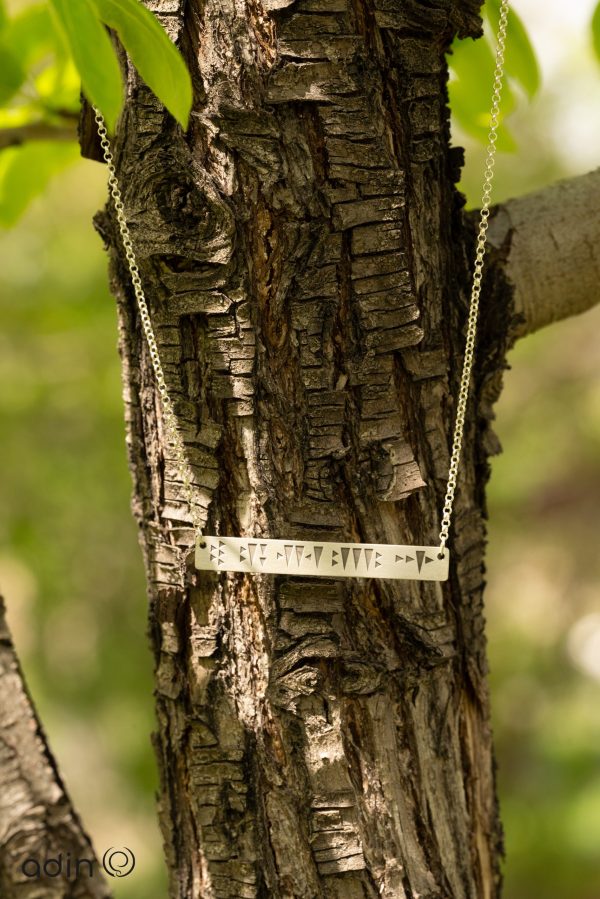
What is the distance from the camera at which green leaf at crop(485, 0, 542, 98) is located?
3.92 ft

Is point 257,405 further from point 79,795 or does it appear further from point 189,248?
point 79,795

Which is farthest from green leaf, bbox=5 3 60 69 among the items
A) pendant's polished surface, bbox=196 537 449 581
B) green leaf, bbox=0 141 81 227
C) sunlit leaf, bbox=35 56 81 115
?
pendant's polished surface, bbox=196 537 449 581

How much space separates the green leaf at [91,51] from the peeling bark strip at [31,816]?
680 millimetres

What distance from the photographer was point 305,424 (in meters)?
1.00

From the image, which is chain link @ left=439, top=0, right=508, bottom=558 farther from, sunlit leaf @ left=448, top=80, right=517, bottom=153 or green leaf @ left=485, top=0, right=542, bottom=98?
sunlit leaf @ left=448, top=80, right=517, bottom=153

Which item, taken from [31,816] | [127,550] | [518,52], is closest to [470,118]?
[518,52]

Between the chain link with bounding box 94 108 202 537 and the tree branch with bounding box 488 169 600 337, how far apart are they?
52 cm

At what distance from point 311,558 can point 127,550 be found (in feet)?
9.27

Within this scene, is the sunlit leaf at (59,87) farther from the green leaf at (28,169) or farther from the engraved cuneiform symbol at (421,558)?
the engraved cuneiform symbol at (421,558)

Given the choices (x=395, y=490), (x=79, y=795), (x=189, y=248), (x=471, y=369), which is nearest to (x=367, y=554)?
(x=395, y=490)

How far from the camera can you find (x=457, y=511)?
3.64 feet

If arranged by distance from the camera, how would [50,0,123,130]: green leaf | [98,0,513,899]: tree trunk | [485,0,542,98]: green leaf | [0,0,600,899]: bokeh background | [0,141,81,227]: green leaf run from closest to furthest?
[50,0,123,130]: green leaf, [98,0,513,899]: tree trunk, [485,0,542,98]: green leaf, [0,141,81,227]: green leaf, [0,0,600,899]: bokeh background

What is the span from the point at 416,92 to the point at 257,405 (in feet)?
1.34

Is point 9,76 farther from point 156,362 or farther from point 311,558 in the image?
point 311,558
